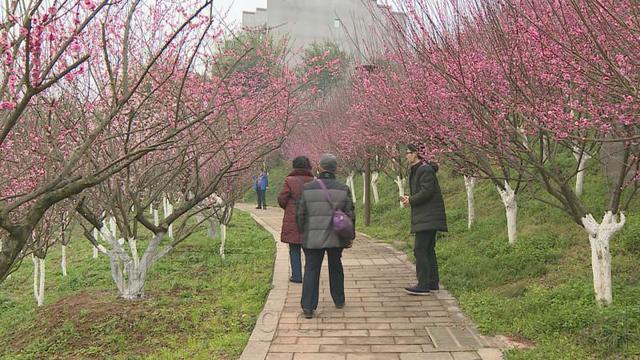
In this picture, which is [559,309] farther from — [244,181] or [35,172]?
[244,181]

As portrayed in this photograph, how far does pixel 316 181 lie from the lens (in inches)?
208

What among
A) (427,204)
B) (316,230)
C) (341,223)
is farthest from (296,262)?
(427,204)

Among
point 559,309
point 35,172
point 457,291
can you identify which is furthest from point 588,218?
point 35,172

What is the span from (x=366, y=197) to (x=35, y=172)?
30.0 feet

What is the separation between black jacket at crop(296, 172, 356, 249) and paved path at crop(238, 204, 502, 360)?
767mm

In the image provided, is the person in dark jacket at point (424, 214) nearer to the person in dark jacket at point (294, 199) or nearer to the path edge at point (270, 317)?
the person in dark jacket at point (294, 199)

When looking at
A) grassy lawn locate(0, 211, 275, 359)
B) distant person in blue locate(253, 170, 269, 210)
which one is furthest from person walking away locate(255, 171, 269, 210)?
grassy lawn locate(0, 211, 275, 359)

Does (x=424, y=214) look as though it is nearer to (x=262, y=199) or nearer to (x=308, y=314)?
(x=308, y=314)

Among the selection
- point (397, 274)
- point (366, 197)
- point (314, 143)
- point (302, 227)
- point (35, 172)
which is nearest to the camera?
point (302, 227)

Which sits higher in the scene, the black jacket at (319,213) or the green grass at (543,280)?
the black jacket at (319,213)

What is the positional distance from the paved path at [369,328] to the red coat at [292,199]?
652 mm

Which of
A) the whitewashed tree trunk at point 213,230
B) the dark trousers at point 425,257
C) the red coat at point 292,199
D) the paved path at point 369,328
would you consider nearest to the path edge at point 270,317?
the paved path at point 369,328

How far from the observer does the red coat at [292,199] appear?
6.48m

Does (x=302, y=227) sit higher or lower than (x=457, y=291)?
higher
